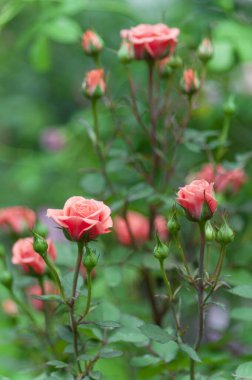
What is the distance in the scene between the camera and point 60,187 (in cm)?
207

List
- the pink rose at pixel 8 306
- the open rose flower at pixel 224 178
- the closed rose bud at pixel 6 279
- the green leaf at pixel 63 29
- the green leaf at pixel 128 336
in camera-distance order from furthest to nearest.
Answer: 1. the pink rose at pixel 8 306
2. the green leaf at pixel 63 29
3. the open rose flower at pixel 224 178
4. the closed rose bud at pixel 6 279
5. the green leaf at pixel 128 336

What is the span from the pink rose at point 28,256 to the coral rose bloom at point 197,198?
0.86 ft

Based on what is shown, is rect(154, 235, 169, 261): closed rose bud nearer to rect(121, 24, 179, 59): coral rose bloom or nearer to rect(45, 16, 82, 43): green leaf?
rect(121, 24, 179, 59): coral rose bloom

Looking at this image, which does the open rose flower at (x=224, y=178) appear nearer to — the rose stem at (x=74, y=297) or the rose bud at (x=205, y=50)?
the rose bud at (x=205, y=50)

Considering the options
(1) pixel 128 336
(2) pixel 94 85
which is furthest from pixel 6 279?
(2) pixel 94 85

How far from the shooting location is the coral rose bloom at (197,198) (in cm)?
82

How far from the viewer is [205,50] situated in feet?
3.72

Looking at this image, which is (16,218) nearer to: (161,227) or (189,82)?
(161,227)

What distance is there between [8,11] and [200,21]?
1.22ft

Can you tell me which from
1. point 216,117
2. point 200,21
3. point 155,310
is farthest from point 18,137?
point 155,310

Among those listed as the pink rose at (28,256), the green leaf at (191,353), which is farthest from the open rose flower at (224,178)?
the green leaf at (191,353)

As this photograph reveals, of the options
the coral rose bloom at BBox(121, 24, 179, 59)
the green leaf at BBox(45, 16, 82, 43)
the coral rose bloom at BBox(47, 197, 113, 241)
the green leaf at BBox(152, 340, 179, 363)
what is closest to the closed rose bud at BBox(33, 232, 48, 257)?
the coral rose bloom at BBox(47, 197, 113, 241)

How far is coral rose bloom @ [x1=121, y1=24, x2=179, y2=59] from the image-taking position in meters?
1.07

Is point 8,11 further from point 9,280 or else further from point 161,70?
point 9,280
